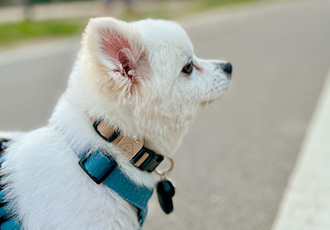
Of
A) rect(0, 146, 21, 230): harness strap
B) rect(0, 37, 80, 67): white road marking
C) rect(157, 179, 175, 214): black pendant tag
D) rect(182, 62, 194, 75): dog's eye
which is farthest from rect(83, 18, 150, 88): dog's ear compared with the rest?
rect(0, 37, 80, 67): white road marking

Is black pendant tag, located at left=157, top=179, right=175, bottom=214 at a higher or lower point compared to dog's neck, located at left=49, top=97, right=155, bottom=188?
lower

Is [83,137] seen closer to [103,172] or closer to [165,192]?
[103,172]

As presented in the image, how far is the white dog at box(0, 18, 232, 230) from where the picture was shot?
5.26 ft

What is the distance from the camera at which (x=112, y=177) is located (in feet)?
5.45

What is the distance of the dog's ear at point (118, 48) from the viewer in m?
1.61

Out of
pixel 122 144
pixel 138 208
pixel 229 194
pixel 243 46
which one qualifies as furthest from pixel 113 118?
pixel 243 46

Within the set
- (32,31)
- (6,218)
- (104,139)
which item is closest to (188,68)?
(104,139)

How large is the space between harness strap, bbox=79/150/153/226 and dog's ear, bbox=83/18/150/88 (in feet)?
1.04

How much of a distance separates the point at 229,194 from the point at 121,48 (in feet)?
5.80

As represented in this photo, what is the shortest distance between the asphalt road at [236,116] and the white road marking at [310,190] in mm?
78

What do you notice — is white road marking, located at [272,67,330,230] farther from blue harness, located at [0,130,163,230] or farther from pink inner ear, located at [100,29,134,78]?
pink inner ear, located at [100,29,134,78]

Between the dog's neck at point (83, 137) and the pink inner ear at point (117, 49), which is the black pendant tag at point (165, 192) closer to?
the dog's neck at point (83, 137)

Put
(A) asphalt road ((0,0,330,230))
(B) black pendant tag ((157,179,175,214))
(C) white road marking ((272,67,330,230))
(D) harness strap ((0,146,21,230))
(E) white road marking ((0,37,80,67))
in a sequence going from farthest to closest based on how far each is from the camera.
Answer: (E) white road marking ((0,37,80,67)) → (A) asphalt road ((0,0,330,230)) → (C) white road marking ((272,67,330,230)) → (B) black pendant tag ((157,179,175,214)) → (D) harness strap ((0,146,21,230))

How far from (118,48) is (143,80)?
175 millimetres
